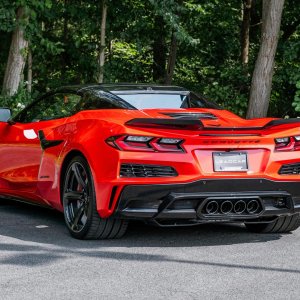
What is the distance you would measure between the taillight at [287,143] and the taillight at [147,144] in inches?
34.7

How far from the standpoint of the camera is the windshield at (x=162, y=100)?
7.94 m

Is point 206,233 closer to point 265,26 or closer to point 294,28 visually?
point 265,26

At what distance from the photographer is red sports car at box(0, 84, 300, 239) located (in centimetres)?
703

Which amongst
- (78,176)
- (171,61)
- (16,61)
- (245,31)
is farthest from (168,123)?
(245,31)

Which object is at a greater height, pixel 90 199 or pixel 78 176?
pixel 78 176

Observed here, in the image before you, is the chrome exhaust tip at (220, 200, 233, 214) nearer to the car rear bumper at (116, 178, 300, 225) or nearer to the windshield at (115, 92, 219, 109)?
the car rear bumper at (116, 178, 300, 225)

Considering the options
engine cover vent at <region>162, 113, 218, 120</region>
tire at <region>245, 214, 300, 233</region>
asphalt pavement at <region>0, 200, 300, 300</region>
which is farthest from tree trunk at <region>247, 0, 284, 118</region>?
engine cover vent at <region>162, 113, 218, 120</region>

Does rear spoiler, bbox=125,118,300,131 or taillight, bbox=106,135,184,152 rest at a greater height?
rear spoiler, bbox=125,118,300,131

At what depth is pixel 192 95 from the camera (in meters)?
8.55

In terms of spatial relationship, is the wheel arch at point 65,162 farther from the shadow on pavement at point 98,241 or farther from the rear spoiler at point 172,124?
the rear spoiler at point 172,124

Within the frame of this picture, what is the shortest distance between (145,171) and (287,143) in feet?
4.23

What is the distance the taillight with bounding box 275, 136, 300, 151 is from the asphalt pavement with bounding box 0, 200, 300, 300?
832mm

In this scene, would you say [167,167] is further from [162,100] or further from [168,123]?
[162,100]

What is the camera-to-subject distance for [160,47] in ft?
86.1
